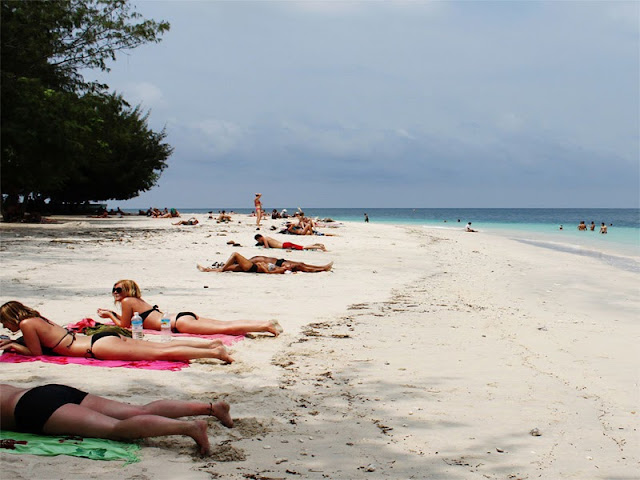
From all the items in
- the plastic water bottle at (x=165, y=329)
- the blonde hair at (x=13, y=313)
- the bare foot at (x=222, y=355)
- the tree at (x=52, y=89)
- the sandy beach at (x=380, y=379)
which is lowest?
the sandy beach at (x=380, y=379)

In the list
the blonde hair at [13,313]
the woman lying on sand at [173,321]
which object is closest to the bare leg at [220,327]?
the woman lying on sand at [173,321]

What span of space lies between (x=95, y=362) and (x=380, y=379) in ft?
9.11

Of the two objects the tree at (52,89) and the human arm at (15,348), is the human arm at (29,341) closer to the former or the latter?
the human arm at (15,348)

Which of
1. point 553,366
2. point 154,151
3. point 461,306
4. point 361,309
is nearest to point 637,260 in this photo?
point 461,306

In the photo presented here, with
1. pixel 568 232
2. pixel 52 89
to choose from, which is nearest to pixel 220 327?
pixel 52 89

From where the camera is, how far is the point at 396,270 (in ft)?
53.4

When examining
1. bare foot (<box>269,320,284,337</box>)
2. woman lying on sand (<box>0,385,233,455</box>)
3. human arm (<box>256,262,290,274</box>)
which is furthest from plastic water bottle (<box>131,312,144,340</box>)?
human arm (<box>256,262,290,274</box>)

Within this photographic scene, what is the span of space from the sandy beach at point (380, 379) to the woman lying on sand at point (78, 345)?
20 centimetres

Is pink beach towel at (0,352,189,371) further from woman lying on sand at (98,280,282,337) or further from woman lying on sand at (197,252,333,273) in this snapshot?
woman lying on sand at (197,252,333,273)

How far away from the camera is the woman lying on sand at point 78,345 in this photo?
20.5ft

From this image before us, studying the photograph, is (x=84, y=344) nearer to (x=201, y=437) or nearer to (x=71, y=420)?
(x=71, y=420)

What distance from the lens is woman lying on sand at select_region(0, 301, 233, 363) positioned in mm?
6234

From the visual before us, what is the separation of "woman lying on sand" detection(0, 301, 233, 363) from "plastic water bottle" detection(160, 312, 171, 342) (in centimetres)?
74

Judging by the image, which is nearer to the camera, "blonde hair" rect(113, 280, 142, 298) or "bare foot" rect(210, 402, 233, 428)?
"bare foot" rect(210, 402, 233, 428)
